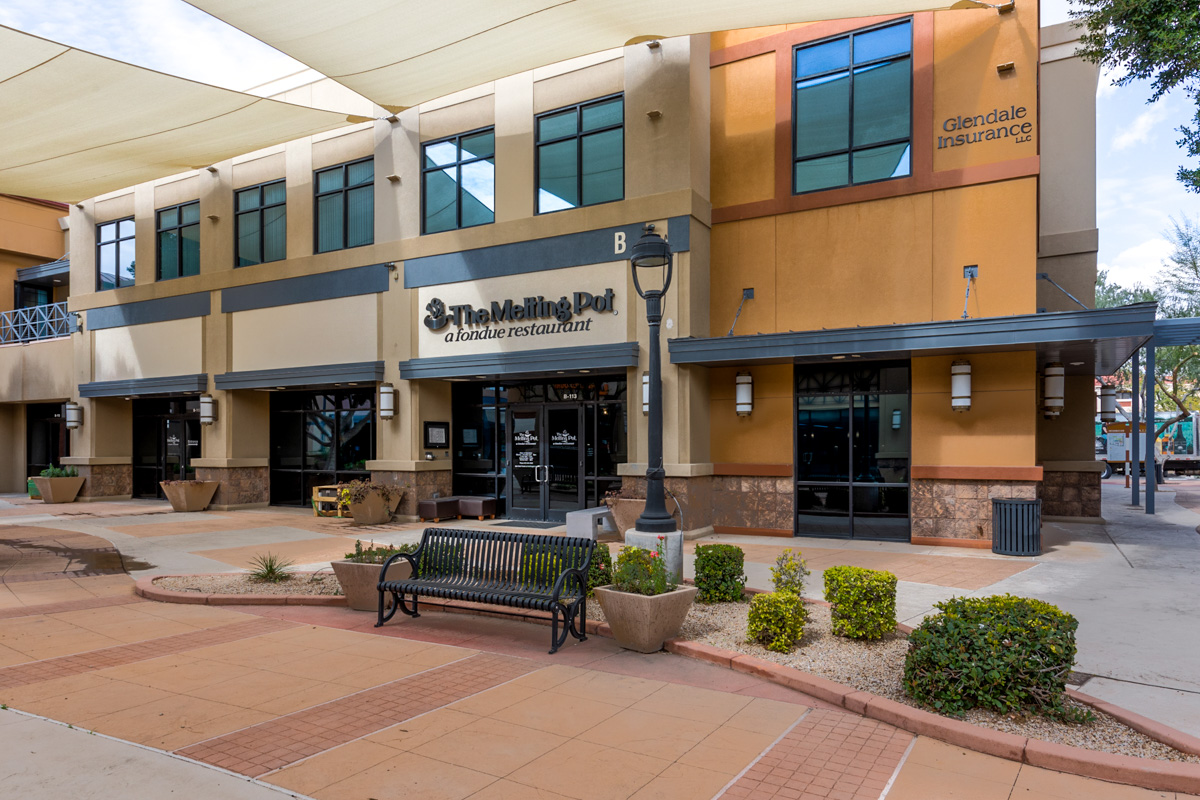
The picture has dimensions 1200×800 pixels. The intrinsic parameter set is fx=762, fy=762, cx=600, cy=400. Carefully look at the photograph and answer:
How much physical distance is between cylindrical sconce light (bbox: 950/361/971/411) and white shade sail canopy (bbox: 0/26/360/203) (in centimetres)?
1307

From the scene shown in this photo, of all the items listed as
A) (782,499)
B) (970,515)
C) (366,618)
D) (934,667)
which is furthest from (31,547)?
(970,515)

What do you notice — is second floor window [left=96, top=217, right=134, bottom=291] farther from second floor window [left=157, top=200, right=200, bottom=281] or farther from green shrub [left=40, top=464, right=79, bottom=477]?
green shrub [left=40, top=464, right=79, bottom=477]

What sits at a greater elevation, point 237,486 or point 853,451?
point 853,451

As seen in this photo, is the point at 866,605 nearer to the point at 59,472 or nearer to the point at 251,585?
the point at 251,585

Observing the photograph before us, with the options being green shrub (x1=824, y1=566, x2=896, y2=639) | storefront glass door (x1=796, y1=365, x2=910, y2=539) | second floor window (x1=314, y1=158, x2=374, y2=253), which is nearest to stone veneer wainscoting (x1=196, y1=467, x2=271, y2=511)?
second floor window (x1=314, y1=158, x2=374, y2=253)

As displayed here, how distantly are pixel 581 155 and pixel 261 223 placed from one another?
10346 mm

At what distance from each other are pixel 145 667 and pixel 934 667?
6.53m

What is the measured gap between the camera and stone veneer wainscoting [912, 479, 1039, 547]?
1293cm

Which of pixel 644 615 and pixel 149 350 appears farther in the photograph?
pixel 149 350

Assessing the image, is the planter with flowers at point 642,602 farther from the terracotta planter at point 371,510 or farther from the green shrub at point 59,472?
the green shrub at point 59,472

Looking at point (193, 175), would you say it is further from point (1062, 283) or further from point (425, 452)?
point (1062, 283)

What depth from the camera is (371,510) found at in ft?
56.0

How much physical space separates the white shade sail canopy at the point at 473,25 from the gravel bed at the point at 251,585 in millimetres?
7892

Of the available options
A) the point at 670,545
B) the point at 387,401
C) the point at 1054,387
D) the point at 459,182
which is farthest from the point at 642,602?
the point at 459,182
